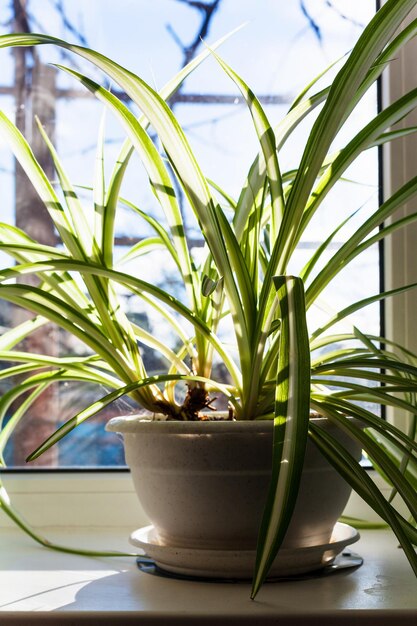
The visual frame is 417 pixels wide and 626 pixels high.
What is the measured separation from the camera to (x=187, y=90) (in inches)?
46.9

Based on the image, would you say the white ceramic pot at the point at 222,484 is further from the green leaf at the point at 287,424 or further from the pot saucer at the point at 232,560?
the green leaf at the point at 287,424

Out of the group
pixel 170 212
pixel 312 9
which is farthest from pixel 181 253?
pixel 312 9

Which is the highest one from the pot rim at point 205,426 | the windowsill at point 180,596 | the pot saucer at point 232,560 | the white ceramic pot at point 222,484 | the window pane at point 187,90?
the window pane at point 187,90

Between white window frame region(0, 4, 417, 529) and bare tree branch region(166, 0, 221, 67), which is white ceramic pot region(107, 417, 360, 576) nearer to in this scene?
white window frame region(0, 4, 417, 529)

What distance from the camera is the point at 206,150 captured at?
118 centimetres

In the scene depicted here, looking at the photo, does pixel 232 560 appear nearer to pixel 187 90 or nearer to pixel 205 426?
pixel 205 426

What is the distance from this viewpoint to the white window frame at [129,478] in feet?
3.64

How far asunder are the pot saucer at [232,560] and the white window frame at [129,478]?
0.30 m

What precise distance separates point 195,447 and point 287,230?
239 millimetres

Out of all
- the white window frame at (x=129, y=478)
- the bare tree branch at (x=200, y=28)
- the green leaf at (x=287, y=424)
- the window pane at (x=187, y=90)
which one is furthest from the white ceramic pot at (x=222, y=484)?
the bare tree branch at (x=200, y=28)

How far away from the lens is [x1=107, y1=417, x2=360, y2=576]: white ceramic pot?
75 centimetres

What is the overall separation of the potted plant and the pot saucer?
0.05 feet

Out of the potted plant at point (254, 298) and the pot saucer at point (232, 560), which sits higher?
the potted plant at point (254, 298)

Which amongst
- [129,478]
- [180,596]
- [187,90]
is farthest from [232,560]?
[187,90]
